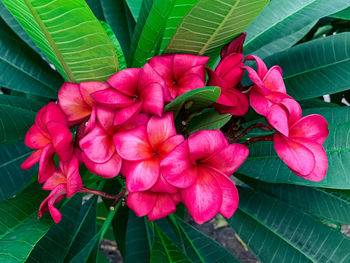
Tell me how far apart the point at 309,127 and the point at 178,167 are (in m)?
0.24

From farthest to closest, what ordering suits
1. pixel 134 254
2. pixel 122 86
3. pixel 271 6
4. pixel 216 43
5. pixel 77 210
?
1. pixel 134 254
2. pixel 77 210
3. pixel 271 6
4. pixel 216 43
5. pixel 122 86

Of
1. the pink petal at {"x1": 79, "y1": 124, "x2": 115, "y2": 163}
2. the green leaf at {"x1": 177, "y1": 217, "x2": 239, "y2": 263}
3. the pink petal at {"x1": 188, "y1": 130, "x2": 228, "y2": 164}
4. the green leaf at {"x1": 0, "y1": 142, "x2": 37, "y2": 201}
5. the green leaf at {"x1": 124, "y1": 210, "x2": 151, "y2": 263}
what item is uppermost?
the pink petal at {"x1": 188, "y1": 130, "x2": 228, "y2": 164}

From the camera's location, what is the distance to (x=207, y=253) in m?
1.08

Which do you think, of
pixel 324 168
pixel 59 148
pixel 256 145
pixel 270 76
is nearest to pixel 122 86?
pixel 59 148

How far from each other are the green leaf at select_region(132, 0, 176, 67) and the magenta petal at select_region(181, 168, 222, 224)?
0.95ft

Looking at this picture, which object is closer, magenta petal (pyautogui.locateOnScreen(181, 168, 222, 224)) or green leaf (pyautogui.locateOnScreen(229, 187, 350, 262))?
magenta petal (pyautogui.locateOnScreen(181, 168, 222, 224))

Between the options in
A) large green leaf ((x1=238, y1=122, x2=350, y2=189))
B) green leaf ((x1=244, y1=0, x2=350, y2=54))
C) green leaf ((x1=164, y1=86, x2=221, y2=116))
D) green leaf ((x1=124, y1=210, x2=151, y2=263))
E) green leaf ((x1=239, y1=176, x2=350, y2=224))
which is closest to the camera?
green leaf ((x1=164, y1=86, x2=221, y2=116))

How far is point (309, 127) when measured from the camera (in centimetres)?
64

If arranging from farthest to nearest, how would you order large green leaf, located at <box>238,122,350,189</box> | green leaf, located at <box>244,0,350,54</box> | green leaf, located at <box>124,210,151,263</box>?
green leaf, located at <box>124,210,151,263</box>
green leaf, located at <box>244,0,350,54</box>
large green leaf, located at <box>238,122,350,189</box>

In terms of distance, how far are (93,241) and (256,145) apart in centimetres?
49

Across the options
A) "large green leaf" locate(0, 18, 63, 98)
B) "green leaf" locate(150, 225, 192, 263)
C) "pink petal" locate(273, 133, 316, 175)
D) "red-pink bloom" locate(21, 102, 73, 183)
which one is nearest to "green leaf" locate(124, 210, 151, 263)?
"green leaf" locate(150, 225, 192, 263)

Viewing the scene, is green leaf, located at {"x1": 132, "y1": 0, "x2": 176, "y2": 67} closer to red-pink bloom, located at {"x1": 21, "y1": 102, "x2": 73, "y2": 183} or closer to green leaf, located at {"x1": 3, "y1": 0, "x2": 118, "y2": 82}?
green leaf, located at {"x1": 3, "y1": 0, "x2": 118, "y2": 82}

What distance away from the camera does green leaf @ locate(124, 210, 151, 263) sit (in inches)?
46.1

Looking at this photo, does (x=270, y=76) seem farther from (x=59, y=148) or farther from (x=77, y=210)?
(x=77, y=210)
